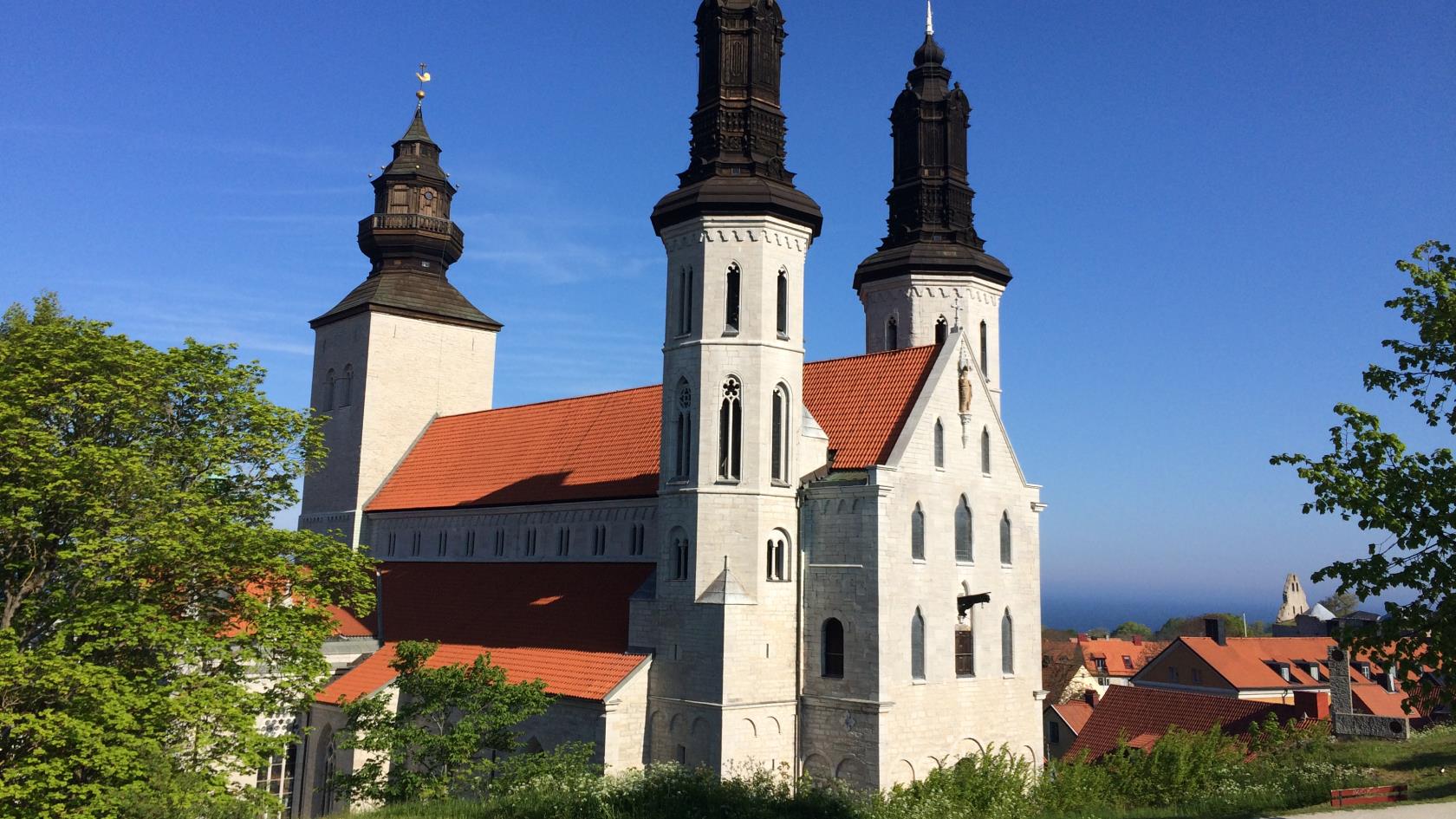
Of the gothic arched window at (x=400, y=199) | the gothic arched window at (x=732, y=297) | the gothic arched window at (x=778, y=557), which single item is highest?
the gothic arched window at (x=400, y=199)

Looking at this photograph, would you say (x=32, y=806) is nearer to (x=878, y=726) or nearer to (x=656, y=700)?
(x=656, y=700)

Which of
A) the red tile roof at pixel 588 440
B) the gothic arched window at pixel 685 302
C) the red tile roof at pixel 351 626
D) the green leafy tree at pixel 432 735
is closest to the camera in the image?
the green leafy tree at pixel 432 735

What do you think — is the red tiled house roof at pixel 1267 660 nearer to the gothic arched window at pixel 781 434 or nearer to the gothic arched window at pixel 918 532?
the gothic arched window at pixel 918 532

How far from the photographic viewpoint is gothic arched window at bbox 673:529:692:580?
1009 inches

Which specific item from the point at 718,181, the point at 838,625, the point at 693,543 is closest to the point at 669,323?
the point at 718,181

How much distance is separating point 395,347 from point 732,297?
19.9 metres

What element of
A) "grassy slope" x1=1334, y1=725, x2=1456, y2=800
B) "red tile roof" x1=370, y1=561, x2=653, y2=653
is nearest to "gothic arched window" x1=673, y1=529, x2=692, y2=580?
"red tile roof" x1=370, y1=561, x2=653, y2=653

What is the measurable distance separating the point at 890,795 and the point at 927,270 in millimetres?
18845

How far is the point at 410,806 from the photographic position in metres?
20.0

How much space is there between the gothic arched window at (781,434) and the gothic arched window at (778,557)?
4.67 feet

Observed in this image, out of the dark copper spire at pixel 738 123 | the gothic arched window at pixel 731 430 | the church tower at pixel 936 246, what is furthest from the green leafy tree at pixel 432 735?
the church tower at pixel 936 246

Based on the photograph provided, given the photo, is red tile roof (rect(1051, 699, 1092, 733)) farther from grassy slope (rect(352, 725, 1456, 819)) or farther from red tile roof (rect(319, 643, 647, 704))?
red tile roof (rect(319, 643, 647, 704))

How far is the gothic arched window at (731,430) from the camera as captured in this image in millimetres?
25844

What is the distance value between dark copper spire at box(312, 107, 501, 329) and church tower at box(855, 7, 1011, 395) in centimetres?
1739
